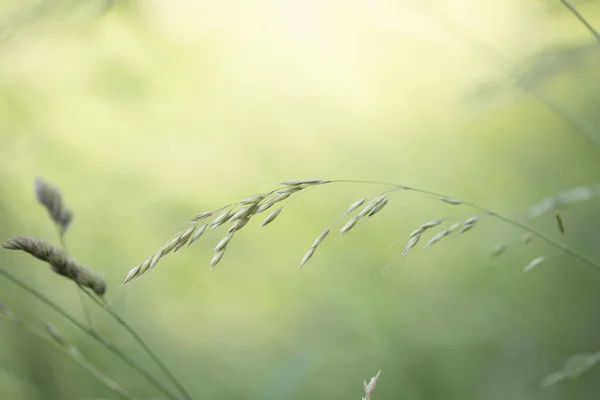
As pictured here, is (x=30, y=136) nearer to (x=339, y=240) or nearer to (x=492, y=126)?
(x=339, y=240)

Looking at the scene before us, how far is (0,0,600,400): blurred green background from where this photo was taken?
0.81m

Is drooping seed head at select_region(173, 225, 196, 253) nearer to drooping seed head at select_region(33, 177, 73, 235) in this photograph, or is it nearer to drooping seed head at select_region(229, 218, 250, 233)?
drooping seed head at select_region(229, 218, 250, 233)

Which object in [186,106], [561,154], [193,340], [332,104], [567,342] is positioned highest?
[186,106]

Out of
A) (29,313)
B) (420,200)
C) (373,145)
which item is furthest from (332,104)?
(29,313)

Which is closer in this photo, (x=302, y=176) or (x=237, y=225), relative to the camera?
(x=237, y=225)

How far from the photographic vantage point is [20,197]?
87cm

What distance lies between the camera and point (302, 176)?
0.95 meters

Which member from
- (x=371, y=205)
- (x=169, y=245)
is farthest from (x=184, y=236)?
(x=371, y=205)

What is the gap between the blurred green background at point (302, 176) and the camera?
2.67 feet

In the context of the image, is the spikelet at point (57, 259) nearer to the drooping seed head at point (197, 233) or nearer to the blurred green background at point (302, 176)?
the drooping seed head at point (197, 233)

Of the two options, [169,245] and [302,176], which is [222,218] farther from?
[302,176]

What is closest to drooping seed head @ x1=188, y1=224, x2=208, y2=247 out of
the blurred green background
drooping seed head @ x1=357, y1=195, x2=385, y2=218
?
drooping seed head @ x1=357, y1=195, x2=385, y2=218

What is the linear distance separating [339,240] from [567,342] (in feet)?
1.25

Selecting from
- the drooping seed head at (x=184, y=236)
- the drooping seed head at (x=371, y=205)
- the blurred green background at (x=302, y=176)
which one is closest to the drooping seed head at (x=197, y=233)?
the drooping seed head at (x=184, y=236)
